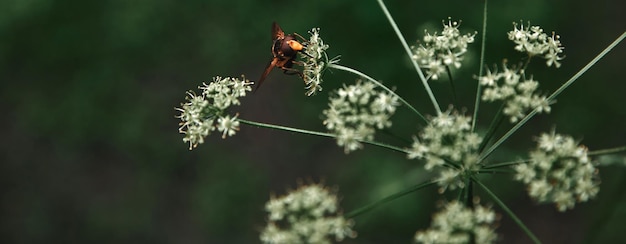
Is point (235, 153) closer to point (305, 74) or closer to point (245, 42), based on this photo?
point (245, 42)

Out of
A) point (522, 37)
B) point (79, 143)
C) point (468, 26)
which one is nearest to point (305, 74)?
point (522, 37)

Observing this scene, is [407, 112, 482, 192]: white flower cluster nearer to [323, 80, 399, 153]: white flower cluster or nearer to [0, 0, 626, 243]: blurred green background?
[323, 80, 399, 153]: white flower cluster

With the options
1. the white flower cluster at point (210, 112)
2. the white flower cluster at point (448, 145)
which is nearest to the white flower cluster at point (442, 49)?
the white flower cluster at point (448, 145)

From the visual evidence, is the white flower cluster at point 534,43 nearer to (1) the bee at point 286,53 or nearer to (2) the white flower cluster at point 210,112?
(1) the bee at point 286,53

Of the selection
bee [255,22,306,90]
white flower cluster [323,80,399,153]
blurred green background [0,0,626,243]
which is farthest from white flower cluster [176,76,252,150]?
blurred green background [0,0,626,243]

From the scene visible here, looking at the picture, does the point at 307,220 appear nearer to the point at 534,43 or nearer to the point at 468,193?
the point at 468,193
